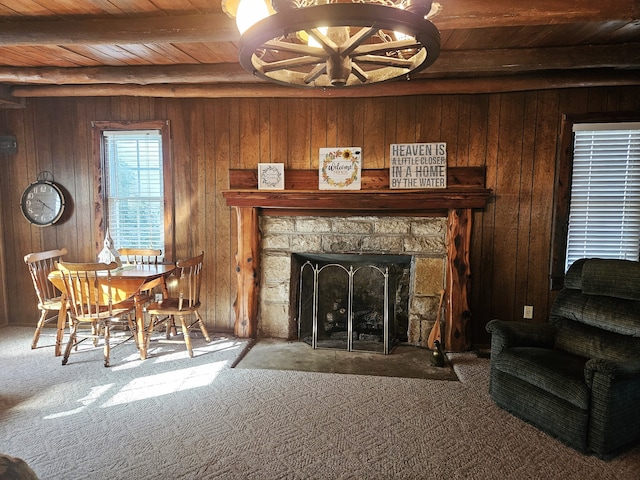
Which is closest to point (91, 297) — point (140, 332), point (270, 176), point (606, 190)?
point (140, 332)

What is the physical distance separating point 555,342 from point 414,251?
4.40 feet

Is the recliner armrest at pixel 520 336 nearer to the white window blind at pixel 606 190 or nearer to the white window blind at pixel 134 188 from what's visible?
the white window blind at pixel 606 190

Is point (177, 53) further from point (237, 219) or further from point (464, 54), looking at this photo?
point (464, 54)

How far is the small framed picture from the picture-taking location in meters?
3.62

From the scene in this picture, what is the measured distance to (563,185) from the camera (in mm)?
3332

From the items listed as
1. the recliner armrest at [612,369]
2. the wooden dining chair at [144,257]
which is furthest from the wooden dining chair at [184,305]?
the recliner armrest at [612,369]

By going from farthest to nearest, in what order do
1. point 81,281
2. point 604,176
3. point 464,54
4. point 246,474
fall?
point 604,176 → point 81,281 → point 464,54 → point 246,474

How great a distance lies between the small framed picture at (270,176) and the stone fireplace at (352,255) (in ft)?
1.00

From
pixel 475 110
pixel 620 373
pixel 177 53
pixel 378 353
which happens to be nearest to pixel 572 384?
pixel 620 373

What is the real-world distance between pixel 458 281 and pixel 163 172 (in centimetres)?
301

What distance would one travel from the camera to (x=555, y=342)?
102 inches

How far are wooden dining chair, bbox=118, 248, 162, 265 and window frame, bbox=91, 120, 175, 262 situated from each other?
0.38ft

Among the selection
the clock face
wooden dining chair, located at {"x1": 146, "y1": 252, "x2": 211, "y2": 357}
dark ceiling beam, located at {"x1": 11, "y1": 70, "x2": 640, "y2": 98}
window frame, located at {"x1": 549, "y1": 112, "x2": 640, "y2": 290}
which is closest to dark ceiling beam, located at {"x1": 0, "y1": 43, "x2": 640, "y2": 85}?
dark ceiling beam, located at {"x1": 11, "y1": 70, "x2": 640, "y2": 98}

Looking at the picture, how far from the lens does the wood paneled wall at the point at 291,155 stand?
3.39 meters
